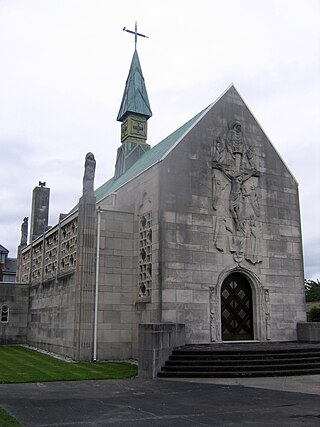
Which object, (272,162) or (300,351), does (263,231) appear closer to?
(272,162)

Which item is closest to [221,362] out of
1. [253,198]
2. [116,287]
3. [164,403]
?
[164,403]

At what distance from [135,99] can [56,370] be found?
25.9 m

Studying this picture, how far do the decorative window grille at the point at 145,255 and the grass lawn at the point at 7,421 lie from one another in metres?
11.0

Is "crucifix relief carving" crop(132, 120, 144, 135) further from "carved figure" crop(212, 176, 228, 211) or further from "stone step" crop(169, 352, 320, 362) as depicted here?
"stone step" crop(169, 352, 320, 362)

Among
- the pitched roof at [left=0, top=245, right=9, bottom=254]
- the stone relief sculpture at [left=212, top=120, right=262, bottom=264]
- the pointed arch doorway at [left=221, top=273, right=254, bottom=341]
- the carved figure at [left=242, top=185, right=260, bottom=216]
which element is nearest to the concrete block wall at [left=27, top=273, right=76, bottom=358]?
the pointed arch doorway at [left=221, top=273, right=254, bottom=341]

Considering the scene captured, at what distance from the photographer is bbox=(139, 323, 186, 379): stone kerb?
1569 cm

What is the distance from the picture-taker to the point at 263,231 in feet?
73.6

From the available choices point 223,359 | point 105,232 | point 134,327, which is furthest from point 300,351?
point 105,232

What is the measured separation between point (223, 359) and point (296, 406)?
19.6 feet

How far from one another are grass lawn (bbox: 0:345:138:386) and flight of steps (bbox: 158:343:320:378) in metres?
1.68

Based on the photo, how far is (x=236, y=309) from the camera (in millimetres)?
21391

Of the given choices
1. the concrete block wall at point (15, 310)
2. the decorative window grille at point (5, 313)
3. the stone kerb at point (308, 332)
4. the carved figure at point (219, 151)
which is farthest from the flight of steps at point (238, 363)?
the decorative window grille at point (5, 313)

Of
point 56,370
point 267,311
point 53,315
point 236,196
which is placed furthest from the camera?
point 53,315

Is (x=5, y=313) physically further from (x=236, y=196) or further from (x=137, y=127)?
(x=236, y=196)
